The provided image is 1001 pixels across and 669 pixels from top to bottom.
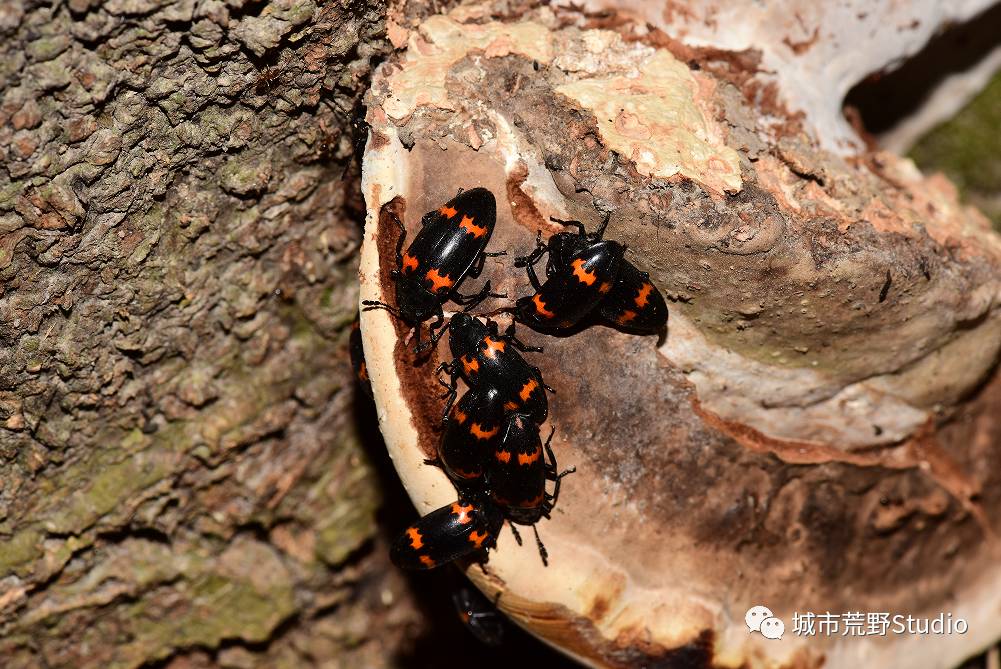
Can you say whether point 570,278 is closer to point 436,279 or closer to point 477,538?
point 436,279

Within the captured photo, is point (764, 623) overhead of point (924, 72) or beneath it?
beneath

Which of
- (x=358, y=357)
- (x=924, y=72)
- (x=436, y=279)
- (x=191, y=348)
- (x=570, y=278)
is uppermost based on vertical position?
(x=924, y=72)

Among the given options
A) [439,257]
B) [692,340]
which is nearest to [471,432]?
[439,257]

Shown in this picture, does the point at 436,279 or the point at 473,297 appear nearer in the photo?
the point at 436,279

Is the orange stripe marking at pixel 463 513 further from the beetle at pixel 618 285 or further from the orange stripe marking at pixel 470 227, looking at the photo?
the orange stripe marking at pixel 470 227

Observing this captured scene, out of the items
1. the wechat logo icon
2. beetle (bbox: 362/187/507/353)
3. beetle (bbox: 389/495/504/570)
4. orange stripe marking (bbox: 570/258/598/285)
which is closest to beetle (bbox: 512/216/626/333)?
orange stripe marking (bbox: 570/258/598/285)

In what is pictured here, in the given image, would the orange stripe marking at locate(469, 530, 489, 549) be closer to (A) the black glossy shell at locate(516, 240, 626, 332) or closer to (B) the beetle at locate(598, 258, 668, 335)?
(A) the black glossy shell at locate(516, 240, 626, 332)
